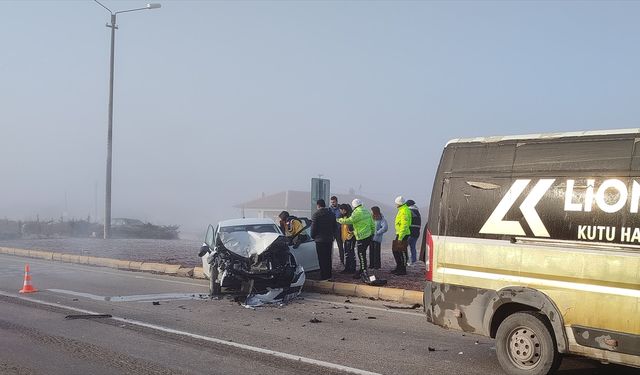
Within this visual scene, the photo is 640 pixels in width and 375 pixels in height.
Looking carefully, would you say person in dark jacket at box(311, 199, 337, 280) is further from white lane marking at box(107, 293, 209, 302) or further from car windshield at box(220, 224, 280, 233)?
white lane marking at box(107, 293, 209, 302)

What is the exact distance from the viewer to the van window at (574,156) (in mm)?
5406

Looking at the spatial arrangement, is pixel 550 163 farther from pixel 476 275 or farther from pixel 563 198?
pixel 476 275

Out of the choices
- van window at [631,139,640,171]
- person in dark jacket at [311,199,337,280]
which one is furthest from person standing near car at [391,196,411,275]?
van window at [631,139,640,171]

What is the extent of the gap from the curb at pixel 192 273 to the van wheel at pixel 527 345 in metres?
4.68

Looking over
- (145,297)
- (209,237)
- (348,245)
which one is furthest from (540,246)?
(209,237)

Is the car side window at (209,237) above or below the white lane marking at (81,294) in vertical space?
above

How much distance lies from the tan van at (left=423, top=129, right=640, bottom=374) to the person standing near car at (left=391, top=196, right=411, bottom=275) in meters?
6.47

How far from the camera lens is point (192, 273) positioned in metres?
15.1

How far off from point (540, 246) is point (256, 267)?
6.47 m

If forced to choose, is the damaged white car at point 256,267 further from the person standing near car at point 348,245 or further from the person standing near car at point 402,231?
the person standing near car at point 402,231

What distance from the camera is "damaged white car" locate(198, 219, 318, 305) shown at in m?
11.1

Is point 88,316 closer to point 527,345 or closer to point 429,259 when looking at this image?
point 429,259

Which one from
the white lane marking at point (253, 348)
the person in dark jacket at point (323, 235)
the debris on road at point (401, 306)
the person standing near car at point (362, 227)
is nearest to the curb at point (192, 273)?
the debris on road at point (401, 306)

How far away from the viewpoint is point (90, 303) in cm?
1079
